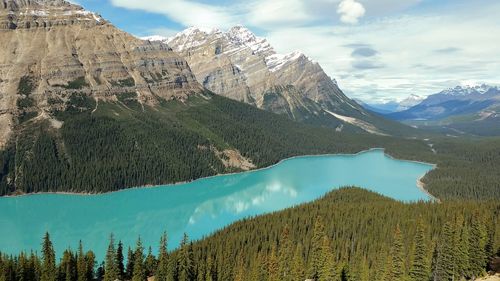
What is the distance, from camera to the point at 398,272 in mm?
65125

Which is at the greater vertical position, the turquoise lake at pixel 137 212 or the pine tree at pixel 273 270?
the pine tree at pixel 273 270

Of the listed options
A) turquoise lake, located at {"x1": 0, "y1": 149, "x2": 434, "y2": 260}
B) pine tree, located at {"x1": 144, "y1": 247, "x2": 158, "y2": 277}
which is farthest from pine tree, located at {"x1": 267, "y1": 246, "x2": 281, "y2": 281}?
turquoise lake, located at {"x1": 0, "y1": 149, "x2": 434, "y2": 260}

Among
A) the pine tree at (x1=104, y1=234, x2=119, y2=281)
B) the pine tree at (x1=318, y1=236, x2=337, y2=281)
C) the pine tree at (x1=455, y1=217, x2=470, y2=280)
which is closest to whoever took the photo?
the pine tree at (x1=318, y1=236, x2=337, y2=281)

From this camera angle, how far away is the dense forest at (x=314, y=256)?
71.6m

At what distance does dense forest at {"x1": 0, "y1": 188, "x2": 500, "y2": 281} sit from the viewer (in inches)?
2817

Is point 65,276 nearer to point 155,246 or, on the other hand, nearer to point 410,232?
point 155,246

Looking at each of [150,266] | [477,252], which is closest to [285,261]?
[150,266]

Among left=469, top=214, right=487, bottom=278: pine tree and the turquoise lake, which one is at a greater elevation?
left=469, top=214, right=487, bottom=278: pine tree

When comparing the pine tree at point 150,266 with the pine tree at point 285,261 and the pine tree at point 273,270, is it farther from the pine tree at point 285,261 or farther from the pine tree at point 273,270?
the pine tree at point 285,261

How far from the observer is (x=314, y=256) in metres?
77.3

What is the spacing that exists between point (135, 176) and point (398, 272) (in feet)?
465

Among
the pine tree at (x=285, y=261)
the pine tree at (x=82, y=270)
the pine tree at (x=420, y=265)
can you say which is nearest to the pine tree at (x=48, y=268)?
the pine tree at (x=82, y=270)

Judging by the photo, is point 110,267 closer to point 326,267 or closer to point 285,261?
point 285,261

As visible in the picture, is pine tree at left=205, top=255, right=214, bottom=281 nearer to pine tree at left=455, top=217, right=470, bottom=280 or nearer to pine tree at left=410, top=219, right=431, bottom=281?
pine tree at left=410, top=219, right=431, bottom=281
